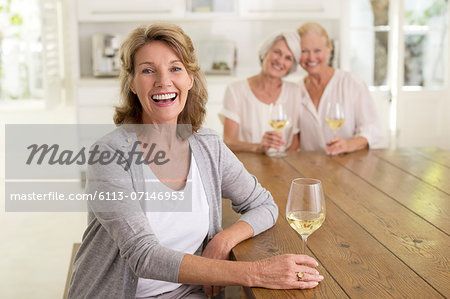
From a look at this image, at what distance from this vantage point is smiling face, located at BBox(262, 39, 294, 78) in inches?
119

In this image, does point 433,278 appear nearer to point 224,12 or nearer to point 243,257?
point 243,257

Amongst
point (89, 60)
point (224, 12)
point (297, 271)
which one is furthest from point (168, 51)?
point (89, 60)

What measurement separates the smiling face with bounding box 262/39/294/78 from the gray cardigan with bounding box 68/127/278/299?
1.25m

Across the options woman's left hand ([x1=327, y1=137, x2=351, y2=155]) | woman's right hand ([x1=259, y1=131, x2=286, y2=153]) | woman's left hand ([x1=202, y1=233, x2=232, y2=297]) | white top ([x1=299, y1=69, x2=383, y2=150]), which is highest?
white top ([x1=299, y1=69, x2=383, y2=150])

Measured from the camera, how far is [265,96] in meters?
3.12

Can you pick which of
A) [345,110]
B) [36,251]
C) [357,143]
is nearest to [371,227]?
[357,143]

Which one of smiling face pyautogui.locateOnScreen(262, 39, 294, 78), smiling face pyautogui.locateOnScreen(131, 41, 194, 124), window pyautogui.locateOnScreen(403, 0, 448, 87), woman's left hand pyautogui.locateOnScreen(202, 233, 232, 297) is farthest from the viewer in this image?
window pyautogui.locateOnScreen(403, 0, 448, 87)

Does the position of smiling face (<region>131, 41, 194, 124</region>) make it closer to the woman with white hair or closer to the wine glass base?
the wine glass base

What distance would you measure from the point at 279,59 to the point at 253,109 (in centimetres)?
30

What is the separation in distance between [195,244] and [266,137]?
110 centimetres

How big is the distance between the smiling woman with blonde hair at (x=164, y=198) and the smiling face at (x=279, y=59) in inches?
46.3

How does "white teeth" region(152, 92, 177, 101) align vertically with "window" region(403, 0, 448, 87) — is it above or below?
below

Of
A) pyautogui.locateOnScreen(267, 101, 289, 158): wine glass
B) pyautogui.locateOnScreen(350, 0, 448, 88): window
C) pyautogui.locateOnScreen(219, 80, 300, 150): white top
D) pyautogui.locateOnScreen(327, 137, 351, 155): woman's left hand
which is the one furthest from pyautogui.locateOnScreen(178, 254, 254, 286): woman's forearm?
pyautogui.locateOnScreen(350, 0, 448, 88): window

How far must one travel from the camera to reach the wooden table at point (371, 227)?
1.33m
